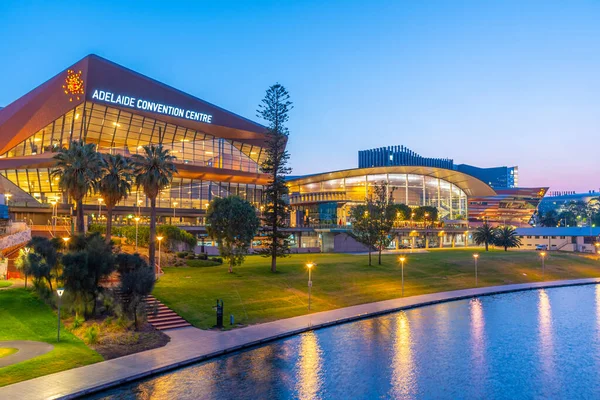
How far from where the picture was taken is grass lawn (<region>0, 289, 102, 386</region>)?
2098 centimetres

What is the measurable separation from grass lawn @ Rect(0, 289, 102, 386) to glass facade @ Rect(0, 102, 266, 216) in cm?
4634

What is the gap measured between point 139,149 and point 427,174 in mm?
82678

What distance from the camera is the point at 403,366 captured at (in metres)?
24.0

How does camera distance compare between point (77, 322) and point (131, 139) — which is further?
point (131, 139)

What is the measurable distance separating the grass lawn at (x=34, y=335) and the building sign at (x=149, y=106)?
4786cm

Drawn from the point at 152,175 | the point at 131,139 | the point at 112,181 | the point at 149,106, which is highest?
the point at 149,106

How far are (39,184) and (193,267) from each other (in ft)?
130

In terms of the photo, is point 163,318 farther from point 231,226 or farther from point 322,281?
point 322,281

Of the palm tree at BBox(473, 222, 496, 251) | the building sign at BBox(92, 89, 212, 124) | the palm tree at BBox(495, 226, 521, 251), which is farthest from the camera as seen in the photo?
the palm tree at BBox(473, 222, 496, 251)

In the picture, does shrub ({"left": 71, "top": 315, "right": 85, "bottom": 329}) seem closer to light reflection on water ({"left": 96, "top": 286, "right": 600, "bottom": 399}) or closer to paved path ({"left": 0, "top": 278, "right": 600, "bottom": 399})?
paved path ({"left": 0, "top": 278, "right": 600, "bottom": 399})

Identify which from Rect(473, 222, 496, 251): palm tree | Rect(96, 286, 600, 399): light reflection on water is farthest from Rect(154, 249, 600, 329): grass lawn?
Rect(473, 222, 496, 251): palm tree

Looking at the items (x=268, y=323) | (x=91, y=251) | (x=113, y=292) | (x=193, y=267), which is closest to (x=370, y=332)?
(x=268, y=323)

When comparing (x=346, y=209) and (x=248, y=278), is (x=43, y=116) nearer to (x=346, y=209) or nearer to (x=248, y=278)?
(x=248, y=278)

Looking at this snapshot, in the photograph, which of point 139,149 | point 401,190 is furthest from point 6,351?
point 401,190
